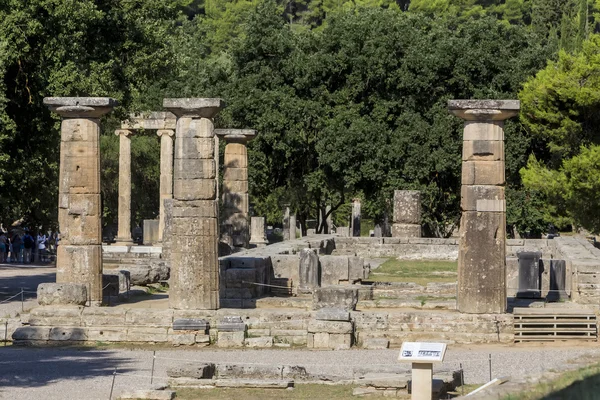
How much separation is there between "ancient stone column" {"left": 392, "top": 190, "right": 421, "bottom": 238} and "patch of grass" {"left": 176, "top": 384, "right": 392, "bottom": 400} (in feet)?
92.9

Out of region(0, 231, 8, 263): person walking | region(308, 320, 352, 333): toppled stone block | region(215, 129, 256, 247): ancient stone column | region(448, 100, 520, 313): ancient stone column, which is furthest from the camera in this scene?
region(0, 231, 8, 263): person walking

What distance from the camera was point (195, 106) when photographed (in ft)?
78.8

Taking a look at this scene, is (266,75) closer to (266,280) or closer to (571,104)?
(571,104)

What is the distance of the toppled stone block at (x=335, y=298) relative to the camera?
24672mm

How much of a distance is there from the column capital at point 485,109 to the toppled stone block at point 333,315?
14.0 ft

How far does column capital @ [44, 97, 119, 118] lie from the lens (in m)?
24.8

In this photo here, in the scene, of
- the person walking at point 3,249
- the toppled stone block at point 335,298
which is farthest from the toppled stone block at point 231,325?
the person walking at point 3,249

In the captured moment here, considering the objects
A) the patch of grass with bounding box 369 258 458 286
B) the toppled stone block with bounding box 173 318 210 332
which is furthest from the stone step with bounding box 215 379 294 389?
the patch of grass with bounding box 369 258 458 286

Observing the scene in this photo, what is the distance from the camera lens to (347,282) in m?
30.8

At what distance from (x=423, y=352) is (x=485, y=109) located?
8.17 meters

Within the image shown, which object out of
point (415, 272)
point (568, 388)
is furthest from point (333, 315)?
point (415, 272)

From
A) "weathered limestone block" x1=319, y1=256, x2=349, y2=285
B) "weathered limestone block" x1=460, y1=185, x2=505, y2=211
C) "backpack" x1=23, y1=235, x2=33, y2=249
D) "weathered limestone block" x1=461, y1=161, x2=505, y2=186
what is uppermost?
"weathered limestone block" x1=461, y1=161, x2=505, y2=186

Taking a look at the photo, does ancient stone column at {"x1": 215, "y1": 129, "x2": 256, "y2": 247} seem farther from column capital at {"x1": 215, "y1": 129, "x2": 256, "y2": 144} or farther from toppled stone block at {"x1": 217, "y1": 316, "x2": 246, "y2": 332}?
toppled stone block at {"x1": 217, "y1": 316, "x2": 246, "y2": 332}

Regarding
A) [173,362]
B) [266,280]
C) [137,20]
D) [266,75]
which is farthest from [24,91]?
[266,75]
